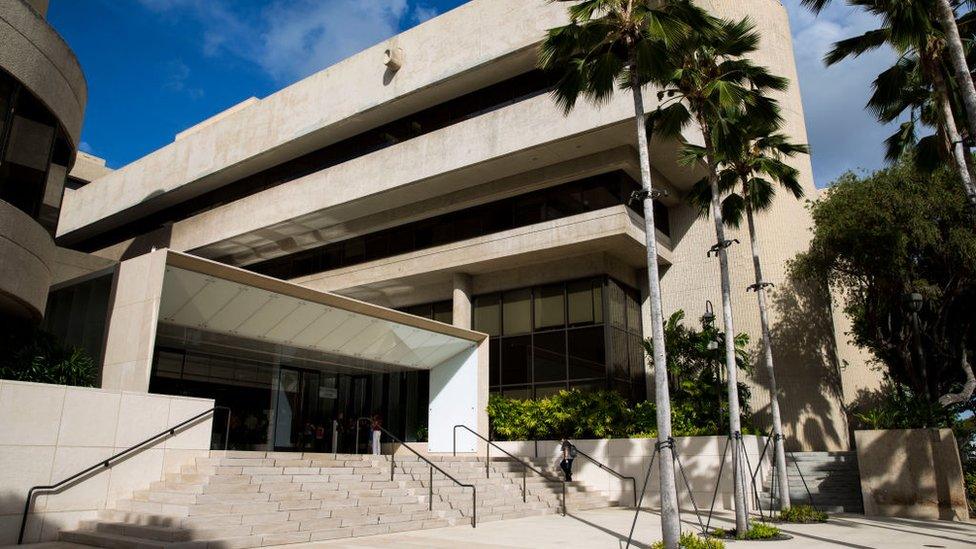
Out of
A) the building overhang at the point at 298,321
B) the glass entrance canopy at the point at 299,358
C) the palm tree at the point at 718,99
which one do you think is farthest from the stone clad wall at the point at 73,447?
the palm tree at the point at 718,99

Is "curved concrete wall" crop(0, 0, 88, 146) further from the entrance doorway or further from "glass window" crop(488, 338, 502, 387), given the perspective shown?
"glass window" crop(488, 338, 502, 387)

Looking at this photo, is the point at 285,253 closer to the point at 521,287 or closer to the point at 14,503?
the point at 521,287

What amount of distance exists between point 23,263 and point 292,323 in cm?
610

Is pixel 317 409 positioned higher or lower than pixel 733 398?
higher

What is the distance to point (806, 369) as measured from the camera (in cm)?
2348

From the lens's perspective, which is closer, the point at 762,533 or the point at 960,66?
the point at 960,66

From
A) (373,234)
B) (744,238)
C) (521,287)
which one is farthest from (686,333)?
(373,234)

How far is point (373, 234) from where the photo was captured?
2980 cm

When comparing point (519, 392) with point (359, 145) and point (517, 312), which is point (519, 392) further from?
point (359, 145)

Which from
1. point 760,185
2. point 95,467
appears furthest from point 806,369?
point 95,467

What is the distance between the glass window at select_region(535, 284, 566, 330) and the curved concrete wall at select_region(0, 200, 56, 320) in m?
16.1

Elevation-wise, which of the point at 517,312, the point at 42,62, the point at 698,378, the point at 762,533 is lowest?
the point at 762,533

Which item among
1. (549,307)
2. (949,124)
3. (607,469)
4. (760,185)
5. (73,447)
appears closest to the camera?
(73,447)

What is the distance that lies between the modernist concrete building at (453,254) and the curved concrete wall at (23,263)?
1.48m
